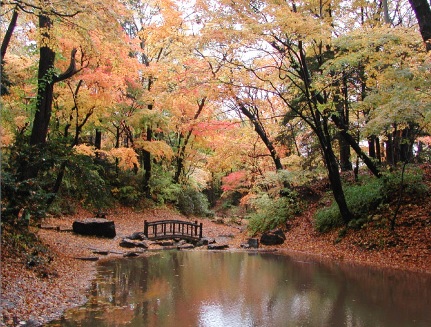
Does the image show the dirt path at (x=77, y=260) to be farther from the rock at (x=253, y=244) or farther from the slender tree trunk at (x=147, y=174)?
the slender tree trunk at (x=147, y=174)

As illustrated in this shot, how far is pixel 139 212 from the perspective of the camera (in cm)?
2150

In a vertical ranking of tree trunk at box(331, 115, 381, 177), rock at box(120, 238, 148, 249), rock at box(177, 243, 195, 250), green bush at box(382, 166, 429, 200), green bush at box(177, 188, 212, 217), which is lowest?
rock at box(177, 243, 195, 250)

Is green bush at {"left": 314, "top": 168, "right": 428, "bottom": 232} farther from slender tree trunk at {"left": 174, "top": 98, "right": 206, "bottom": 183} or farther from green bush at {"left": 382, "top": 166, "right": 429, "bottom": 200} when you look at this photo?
slender tree trunk at {"left": 174, "top": 98, "right": 206, "bottom": 183}

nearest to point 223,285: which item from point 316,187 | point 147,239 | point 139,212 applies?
point 147,239

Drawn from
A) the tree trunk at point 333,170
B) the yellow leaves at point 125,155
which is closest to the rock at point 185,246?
the tree trunk at point 333,170

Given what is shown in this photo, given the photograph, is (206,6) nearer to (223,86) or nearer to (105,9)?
(223,86)

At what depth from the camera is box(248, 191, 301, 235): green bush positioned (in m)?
16.6

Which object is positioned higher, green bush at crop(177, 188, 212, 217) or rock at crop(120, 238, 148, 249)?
green bush at crop(177, 188, 212, 217)

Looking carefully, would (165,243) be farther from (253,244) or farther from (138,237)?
(253,244)

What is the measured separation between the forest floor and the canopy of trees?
3.64 ft

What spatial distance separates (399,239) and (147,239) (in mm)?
9472

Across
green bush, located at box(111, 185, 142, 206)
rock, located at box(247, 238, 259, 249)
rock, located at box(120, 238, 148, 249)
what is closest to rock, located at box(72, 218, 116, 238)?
rock, located at box(120, 238, 148, 249)

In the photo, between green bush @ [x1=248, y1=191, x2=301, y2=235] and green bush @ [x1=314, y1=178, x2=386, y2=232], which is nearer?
green bush @ [x1=314, y1=178, x2=386, y2=232]

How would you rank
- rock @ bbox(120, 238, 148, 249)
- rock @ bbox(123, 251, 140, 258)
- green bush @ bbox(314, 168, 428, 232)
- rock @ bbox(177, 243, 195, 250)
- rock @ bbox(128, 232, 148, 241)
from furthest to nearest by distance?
1. rock @ bbox(128, 232, 148, 241)
2. rock @ bbox(177, 243, 195, 250)
3. rock @ bbox(120, 238, 148, 249)
4. green bush @ bbox(314, 168, 428, 232)
5. rock @ bbox(123, 251, 140, 258)
